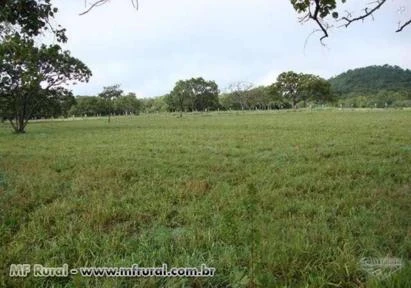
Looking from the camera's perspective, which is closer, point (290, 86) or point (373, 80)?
point (290, 86)

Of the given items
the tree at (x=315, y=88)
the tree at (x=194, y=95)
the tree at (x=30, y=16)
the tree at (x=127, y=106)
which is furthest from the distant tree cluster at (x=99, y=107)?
the tree at (x=30, y=16)

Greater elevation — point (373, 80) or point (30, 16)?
point (373, 80)

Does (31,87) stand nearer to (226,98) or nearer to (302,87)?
(302,87)

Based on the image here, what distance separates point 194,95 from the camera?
122m

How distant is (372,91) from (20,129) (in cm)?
13340

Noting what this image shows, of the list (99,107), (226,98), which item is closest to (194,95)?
(226,98)

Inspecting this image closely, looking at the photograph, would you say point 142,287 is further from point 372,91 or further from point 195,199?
point 372,91

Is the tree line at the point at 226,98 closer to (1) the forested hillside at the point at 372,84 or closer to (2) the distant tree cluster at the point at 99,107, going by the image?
(2) the distant tree cluster at the point at 99,107

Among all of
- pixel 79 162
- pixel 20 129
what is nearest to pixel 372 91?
pixel 20 129

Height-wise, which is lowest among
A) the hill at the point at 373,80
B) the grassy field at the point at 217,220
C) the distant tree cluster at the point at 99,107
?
the grassy field at the point at 217,220

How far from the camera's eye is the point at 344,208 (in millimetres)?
7094

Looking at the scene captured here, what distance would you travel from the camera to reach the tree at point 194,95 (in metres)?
121

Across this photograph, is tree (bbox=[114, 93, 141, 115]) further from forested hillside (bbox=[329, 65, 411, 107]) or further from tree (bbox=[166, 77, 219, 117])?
forested hillside (bbox=[329, 65, 411, 107])

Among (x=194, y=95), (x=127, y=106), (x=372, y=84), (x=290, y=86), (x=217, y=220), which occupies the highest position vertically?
(x=372, y=84)
